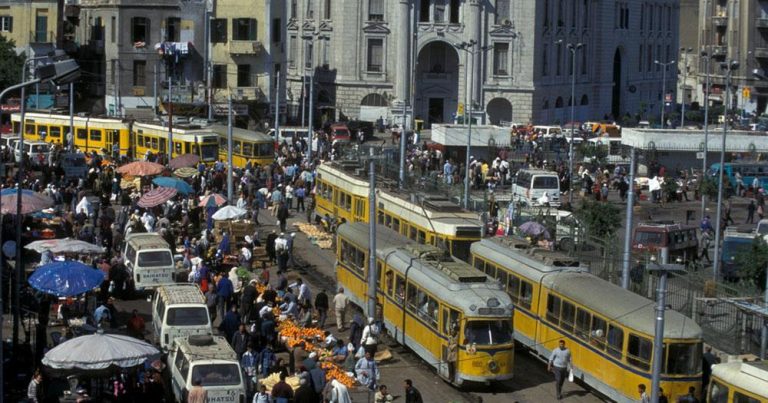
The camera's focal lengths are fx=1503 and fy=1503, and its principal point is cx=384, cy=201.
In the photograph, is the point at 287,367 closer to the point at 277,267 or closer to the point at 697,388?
the point at 697,388

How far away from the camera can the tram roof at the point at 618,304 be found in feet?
89.6

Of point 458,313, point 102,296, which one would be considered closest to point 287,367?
point 458,313

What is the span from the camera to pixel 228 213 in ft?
148

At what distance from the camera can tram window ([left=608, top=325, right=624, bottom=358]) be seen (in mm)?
Result: 28359

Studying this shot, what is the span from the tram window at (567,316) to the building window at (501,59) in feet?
208

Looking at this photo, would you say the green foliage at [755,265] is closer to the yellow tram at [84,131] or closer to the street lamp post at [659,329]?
the street lamp post at [659,329]

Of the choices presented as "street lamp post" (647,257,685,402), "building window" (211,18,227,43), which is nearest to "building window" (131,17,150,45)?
"building window" (211,18,227,43)

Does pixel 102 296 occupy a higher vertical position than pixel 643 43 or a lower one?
lower

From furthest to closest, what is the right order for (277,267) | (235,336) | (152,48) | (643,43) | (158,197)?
(643,43)
(152,48)
(158,197)
(277,267)
(235,336)

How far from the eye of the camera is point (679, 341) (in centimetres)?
2712

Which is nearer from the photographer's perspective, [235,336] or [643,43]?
[235,336]

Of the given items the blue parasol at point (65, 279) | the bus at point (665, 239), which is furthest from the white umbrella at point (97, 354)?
the bus at point (665, 239)

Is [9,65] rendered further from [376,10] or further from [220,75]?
[376,10]

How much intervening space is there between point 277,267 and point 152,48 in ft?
144
